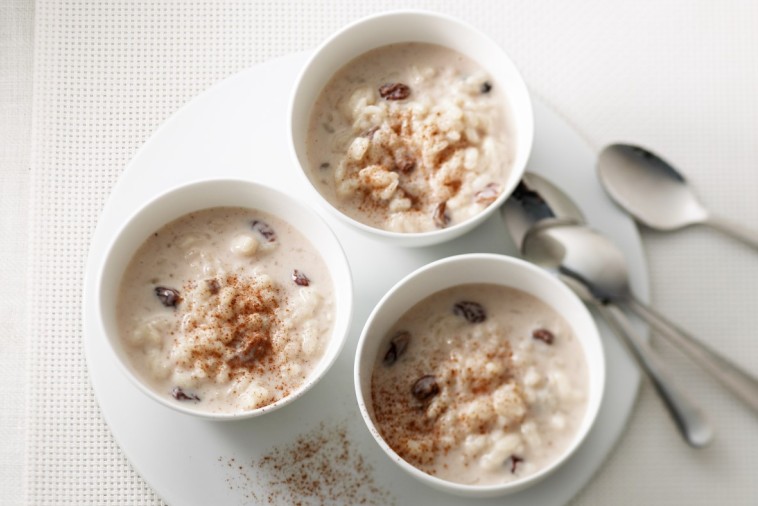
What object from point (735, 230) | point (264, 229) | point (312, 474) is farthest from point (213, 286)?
point (735, 230)

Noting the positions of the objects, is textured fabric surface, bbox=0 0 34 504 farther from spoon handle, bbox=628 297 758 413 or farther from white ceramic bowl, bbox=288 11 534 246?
spoon handle, bbox=628 297 758 413

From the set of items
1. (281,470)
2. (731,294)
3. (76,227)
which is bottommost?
(281,470)

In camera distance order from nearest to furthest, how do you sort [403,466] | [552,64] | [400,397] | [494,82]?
[403,466] < [400,397] < [494,82] < [552,64]

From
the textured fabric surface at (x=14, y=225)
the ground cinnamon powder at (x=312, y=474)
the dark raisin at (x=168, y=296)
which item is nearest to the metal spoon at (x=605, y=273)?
the ground cinnamon powder at (x=312, y=474)

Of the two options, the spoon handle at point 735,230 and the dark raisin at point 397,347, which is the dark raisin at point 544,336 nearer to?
the dark raisin at point 397,347

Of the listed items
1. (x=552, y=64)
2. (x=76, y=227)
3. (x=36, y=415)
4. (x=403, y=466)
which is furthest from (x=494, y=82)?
(x=36, y=415)

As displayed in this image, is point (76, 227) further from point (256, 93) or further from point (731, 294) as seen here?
point (731, 294)

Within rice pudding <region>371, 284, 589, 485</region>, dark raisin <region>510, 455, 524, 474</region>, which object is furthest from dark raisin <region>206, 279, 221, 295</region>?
dark raisin <region>510, 455, 524, 474</region>
